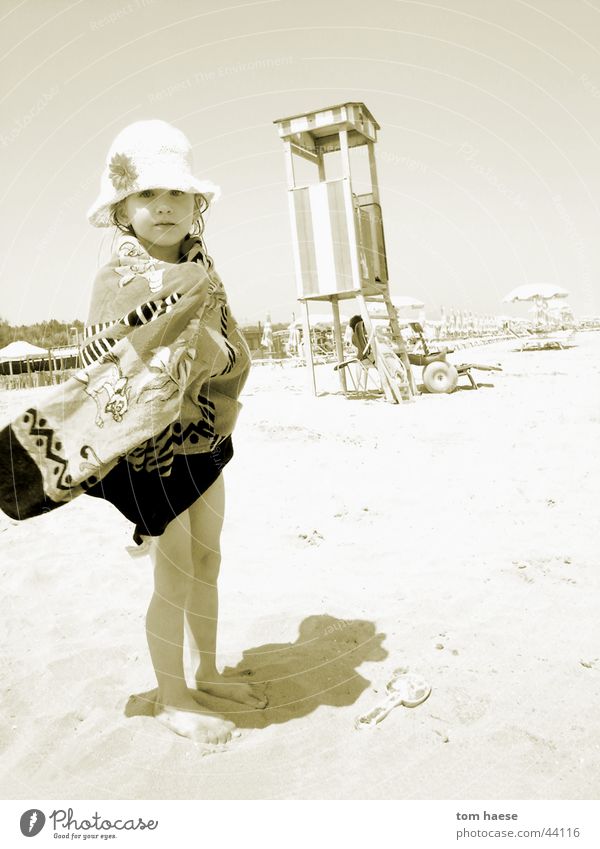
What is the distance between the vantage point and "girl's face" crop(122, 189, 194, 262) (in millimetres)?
1728

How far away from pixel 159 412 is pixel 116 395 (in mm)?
113

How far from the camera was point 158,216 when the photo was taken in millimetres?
1729

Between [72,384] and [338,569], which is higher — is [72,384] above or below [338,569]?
above

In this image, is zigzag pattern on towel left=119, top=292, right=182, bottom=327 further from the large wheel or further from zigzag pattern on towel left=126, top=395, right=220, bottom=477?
the large wheel

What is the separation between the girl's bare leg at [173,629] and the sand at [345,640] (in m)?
0.06

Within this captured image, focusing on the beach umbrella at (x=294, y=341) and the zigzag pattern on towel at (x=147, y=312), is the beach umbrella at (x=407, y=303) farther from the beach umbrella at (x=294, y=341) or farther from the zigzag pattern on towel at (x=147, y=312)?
the zigzag pattern on towel at (x=147, y=312)

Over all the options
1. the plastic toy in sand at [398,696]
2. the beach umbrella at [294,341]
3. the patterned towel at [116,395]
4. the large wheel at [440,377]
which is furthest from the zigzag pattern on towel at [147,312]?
the beach umbrella at [294,341]

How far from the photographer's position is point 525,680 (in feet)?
6.48

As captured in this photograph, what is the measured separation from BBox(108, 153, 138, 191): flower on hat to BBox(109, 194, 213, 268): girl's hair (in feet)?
0.18

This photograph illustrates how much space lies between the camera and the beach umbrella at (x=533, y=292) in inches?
931

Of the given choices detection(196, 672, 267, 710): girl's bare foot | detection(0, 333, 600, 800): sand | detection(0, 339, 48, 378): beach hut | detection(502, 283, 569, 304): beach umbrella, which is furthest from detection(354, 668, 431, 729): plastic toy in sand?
detection(502, 283, 569, 304): beach umbrella

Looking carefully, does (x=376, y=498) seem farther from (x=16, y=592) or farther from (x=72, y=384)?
(x=72, y=384)

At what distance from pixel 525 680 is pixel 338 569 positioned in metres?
1.19

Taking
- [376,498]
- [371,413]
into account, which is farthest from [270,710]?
[371,413]
